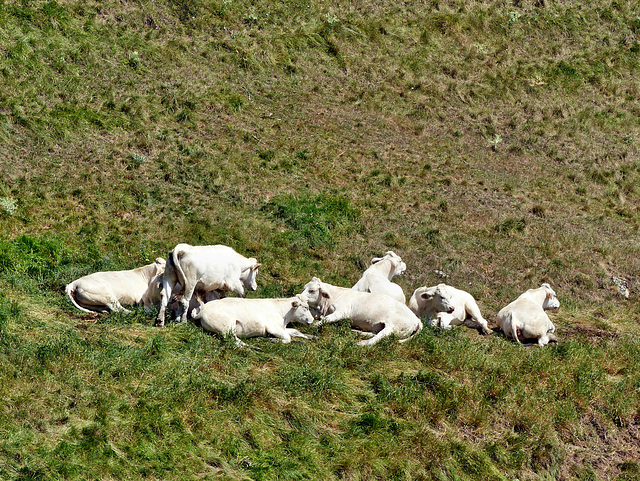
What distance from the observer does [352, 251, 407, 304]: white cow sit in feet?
52.3

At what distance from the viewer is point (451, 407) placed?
12.0m

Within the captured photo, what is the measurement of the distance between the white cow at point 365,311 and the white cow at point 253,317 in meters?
0.62

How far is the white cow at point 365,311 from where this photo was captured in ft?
46.8

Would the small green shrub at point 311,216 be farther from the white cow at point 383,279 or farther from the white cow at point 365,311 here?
the white cow at point 365,311

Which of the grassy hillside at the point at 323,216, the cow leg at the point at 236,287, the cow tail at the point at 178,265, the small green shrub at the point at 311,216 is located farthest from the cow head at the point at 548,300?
the cow tail at the point at 178,265

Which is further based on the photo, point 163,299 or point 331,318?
point 331,318

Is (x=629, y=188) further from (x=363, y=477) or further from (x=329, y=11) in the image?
(x=363, y=477)

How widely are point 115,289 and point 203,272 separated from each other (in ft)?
5.18

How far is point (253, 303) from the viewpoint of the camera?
13.7 meters

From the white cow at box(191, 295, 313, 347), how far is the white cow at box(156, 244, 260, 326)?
53cm

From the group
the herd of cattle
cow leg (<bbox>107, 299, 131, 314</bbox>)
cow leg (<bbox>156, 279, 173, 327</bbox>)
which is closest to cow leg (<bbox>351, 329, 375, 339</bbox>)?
the herd of cattle

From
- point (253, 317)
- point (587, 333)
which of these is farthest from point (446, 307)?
point (253, 317)

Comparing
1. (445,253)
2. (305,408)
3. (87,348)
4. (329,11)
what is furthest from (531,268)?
(329,11)

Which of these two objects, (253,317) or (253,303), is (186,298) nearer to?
(253,303)
